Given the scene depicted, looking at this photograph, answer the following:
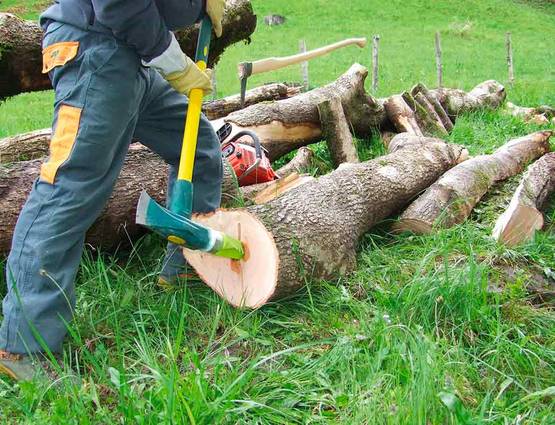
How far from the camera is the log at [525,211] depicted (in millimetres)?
3459

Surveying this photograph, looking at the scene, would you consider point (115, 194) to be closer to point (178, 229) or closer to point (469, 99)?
point (178, 229)

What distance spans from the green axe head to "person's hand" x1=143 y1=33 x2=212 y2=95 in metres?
0.53

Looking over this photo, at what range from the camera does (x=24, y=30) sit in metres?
3.85

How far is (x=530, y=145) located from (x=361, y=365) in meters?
3.14

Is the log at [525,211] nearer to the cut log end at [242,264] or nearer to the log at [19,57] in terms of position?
the cut log end at [242,264]

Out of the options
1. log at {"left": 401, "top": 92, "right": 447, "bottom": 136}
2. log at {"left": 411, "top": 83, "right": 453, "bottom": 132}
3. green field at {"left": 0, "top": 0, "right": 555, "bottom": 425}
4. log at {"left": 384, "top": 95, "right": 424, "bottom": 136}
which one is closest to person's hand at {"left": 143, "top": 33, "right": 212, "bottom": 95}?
green field at {"left": 0, "top": 0, "right": 555, "bottom": 425}

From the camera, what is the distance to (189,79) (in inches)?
107

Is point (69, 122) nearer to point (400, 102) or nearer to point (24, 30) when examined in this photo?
point (24, 30)

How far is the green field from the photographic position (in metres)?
2.09

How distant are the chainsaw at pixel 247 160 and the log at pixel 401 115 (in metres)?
1.74

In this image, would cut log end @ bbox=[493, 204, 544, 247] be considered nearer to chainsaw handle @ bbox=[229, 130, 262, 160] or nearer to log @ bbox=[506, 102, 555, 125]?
chainsaw handle @ bbox=[229, 130, 262, 160]

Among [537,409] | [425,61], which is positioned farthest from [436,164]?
[425,61]

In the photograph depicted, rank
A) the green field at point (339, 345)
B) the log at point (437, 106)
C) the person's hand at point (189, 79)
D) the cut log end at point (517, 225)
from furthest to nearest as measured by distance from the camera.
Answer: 1. the log at point (437, 106)
2. the cut log end at point (517, 225)
3. the person's hand at point (189, 79)
4. the green field at point (339, 345)

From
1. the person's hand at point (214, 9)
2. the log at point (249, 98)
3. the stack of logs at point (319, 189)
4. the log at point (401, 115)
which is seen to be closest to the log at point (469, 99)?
the log at point (401, 115)
